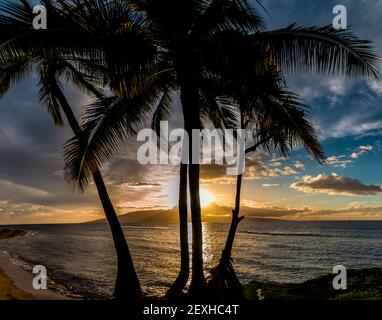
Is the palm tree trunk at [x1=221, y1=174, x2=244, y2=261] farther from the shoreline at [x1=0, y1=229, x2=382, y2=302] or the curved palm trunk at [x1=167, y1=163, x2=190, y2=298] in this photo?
the shoreline at [x1=0, y1=229, x2=382, y2=302]

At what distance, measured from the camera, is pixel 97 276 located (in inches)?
1136

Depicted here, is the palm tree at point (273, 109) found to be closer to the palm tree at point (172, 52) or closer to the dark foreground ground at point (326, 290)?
the palm tree at point (172, 52)

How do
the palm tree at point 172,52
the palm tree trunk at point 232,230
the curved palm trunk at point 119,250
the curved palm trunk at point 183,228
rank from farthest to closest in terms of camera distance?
the curved palm trunk at point 119,250 < the curved palm trunk at point 183,228 < the palm tree trunk at point 232,230 < the palm tree at point 172,52

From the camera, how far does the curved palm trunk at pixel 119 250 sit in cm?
1188

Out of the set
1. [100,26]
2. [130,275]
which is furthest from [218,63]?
[130,275]

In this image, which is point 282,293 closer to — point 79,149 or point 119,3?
point 79,149

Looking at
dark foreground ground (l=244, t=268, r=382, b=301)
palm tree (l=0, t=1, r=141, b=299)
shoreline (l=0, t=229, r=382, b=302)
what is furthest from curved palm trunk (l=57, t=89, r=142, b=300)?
dark foreground ground (l=244, t=268, r=382, b=301)

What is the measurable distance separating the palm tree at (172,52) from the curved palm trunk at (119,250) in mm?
3294

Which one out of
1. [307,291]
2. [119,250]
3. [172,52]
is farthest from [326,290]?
[172,52]

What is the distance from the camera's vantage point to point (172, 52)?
9305 mm

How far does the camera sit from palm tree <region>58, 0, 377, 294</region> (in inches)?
311

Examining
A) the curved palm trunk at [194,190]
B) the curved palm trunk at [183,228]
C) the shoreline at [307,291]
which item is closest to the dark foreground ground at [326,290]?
the shoreline at [307,291]

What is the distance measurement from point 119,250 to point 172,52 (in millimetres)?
6604

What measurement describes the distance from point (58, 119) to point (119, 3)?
21.3 feet
